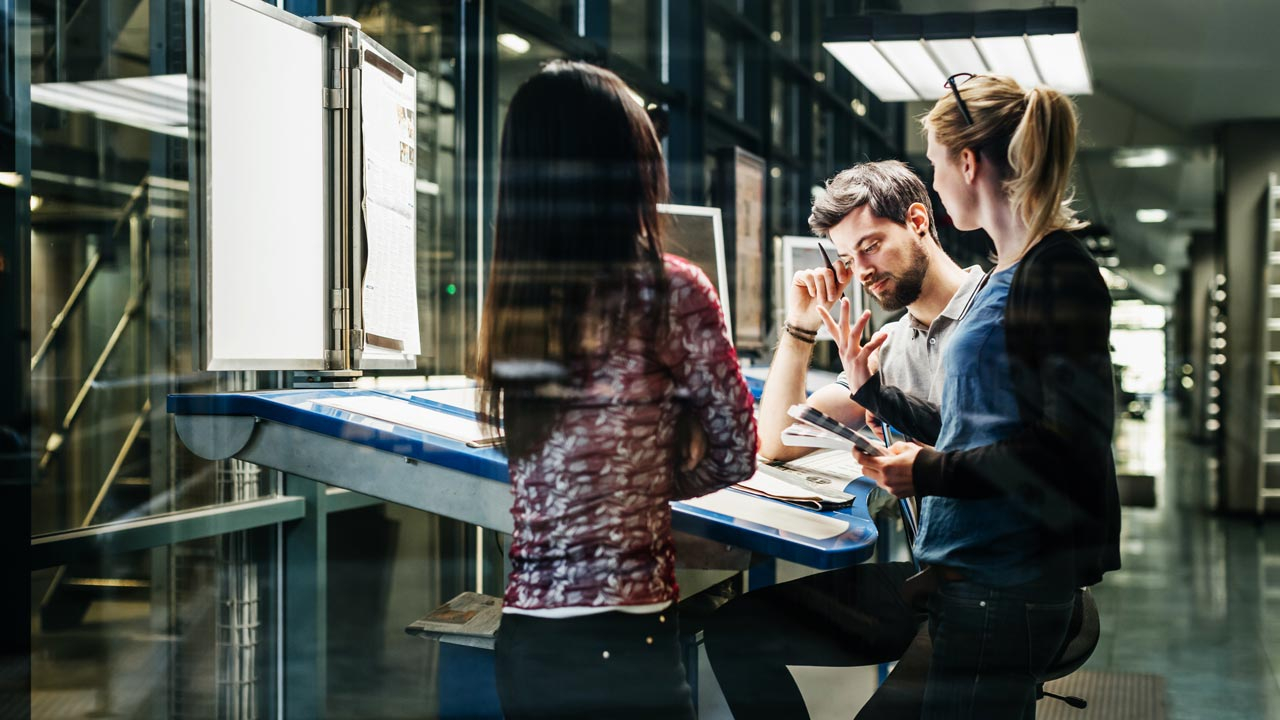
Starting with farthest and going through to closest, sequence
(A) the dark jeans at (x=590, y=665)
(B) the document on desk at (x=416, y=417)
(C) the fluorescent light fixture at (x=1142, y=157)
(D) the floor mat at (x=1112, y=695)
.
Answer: (D) the floor mat at (x=1112, y=695)
(C) the fluorescent light fixture at (x=1142, y=157)
(B) the document on desk at (x=416, y=417)
(A) the dark jeans at (x=590, y=665)

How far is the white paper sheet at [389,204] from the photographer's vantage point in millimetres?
2029

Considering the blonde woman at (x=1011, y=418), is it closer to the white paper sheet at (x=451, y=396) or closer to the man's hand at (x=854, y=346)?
the man's hand at (x=854, y=346)

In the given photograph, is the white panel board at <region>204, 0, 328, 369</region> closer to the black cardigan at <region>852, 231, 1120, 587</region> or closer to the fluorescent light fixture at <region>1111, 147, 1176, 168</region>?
the black cardigan at <region>852, 231, 1120, 587</region>

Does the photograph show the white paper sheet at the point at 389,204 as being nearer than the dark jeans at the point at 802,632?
No

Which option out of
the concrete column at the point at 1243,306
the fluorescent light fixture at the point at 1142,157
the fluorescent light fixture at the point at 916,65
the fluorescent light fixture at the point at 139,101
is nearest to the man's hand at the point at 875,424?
the fluorescent light fixture at the point at 916,65

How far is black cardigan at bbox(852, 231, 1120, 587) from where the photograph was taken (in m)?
1.46

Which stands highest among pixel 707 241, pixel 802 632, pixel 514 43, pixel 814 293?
pixel 514 43

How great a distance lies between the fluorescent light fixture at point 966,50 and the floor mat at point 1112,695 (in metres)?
1.64

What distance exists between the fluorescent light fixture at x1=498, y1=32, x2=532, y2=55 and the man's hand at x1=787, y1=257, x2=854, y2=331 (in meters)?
1.07

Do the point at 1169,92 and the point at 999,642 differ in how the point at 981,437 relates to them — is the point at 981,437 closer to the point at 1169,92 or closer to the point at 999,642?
the point at 999,642

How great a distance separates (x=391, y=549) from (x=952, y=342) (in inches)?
75.5

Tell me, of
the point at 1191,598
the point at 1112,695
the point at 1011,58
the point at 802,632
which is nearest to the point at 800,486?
the point at 802,632

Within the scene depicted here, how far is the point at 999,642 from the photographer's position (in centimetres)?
150

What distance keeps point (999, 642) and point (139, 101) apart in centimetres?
217
